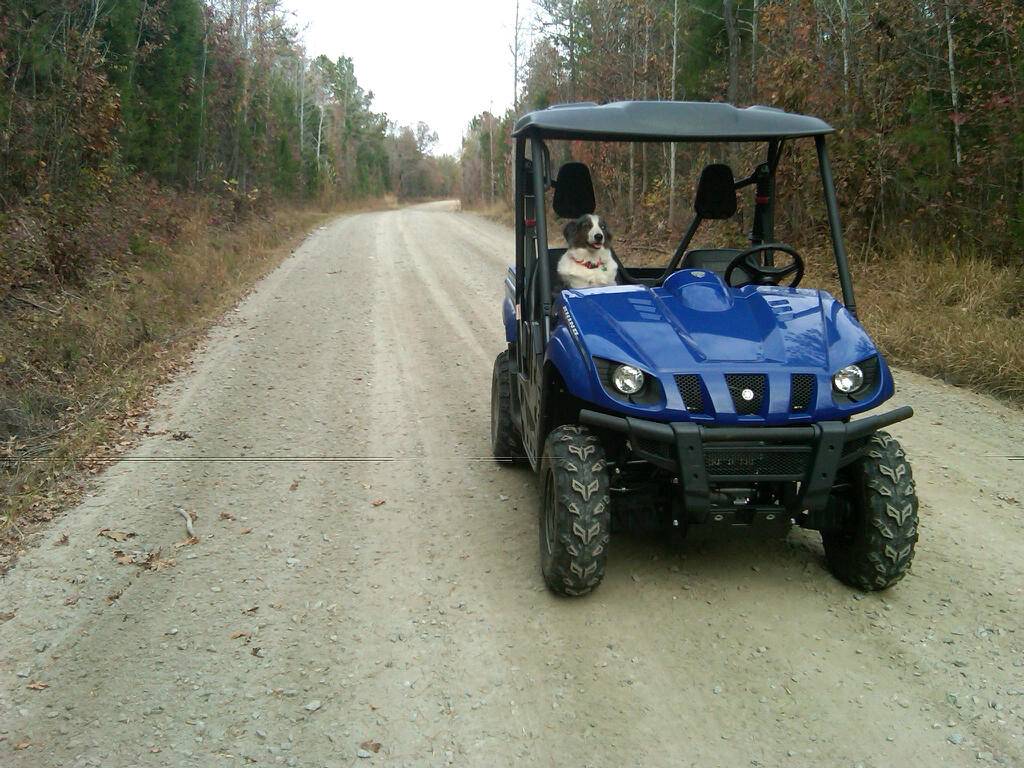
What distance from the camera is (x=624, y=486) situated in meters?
3.94

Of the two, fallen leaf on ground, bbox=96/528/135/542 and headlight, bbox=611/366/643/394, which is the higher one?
headlight, bbox=611/366/643/394

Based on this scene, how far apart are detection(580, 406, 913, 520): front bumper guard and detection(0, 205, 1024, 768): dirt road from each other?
2.16 feet

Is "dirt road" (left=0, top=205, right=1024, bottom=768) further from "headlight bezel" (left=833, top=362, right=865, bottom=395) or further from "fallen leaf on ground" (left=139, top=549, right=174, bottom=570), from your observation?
"headlight bezel" (left=833, top=362, right=865, bottom=395)

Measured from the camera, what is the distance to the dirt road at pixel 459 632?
120 inches

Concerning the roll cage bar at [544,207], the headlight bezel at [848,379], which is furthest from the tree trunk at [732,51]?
the headlight bezel at [848,379]

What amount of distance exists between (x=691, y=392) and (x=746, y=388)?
0.22 m

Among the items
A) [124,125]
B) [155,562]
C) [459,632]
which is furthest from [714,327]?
[124,125]

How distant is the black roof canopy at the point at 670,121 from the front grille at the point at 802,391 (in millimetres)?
1544

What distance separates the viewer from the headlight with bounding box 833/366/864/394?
3602 mm

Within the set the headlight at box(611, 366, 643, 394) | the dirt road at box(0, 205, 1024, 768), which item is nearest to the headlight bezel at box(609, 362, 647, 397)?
the headlight at box(611, 366, 643, 394)

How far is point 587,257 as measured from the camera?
510 cm

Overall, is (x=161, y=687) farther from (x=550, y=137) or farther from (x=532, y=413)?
(x=550, y=137)

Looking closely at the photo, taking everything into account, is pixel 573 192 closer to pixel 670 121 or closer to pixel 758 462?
pixel 670 121

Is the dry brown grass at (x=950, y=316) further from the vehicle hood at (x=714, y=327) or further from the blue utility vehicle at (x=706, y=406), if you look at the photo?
the vehicle hood at (x=714, y=327)
